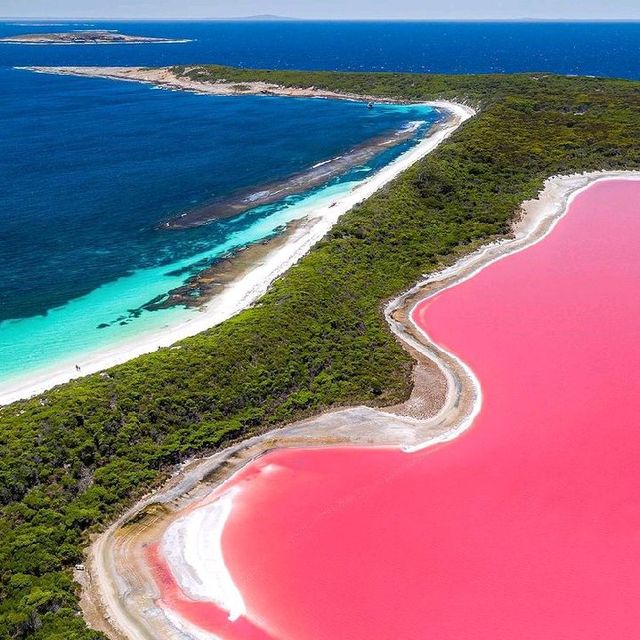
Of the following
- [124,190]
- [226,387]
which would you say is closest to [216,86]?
[124,190]

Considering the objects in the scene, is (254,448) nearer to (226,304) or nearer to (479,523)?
(479,523)

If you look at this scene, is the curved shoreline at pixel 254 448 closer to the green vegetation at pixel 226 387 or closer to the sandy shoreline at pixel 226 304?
the green vegetation at pixel 226 387

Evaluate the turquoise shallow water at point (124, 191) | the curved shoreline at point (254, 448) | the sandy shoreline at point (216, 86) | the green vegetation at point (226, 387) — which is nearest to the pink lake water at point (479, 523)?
the curved shoreline at point (254, 448)

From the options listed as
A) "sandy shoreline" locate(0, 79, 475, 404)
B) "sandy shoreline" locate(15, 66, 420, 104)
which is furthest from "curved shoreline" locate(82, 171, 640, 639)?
"sandy shoreline" locate(15, 66, 420, 104)

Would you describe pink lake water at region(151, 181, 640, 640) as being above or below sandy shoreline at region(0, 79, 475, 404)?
below

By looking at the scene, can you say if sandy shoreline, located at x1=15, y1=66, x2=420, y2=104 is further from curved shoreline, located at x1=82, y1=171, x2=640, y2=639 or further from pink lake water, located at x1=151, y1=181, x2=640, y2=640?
pink lake water, located at x1=151, y1=181, x2=640, y2=640
